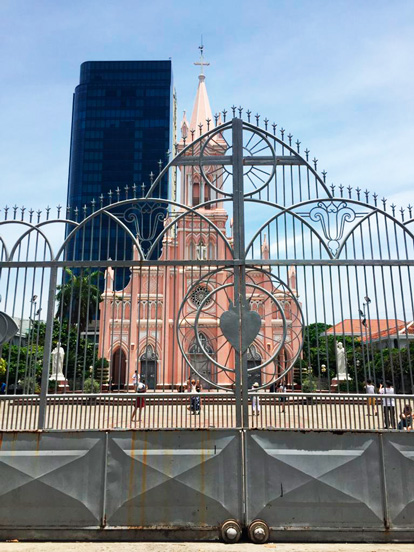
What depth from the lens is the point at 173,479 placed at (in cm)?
504

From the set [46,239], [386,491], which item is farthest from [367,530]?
[46,239]

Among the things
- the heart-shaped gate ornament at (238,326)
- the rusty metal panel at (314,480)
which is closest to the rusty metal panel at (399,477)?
the rusty metal panel at (314,480)

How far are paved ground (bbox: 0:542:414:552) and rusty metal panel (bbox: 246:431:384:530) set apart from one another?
209 millimetres

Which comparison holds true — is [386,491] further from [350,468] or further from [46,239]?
[46,239]

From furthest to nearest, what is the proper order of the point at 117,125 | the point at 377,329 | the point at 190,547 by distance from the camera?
1. the point at 117,125
2. the point at 377,329
3. the point at 190,547

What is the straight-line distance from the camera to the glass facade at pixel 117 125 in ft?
236

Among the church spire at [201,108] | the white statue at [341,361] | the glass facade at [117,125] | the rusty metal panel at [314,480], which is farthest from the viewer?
the glass facade at [117,125]

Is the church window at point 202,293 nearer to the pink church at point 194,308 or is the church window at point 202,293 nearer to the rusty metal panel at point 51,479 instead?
the pink church at point 194,308

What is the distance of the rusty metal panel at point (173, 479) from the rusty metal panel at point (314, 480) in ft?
0.80

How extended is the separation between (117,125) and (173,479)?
2979 inches

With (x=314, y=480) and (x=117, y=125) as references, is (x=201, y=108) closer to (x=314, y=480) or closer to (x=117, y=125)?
(x=314, y=480)

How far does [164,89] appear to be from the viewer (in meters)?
77.2

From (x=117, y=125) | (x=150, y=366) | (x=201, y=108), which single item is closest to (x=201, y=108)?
(x=201, y=108)

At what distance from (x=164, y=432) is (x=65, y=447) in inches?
45.0
